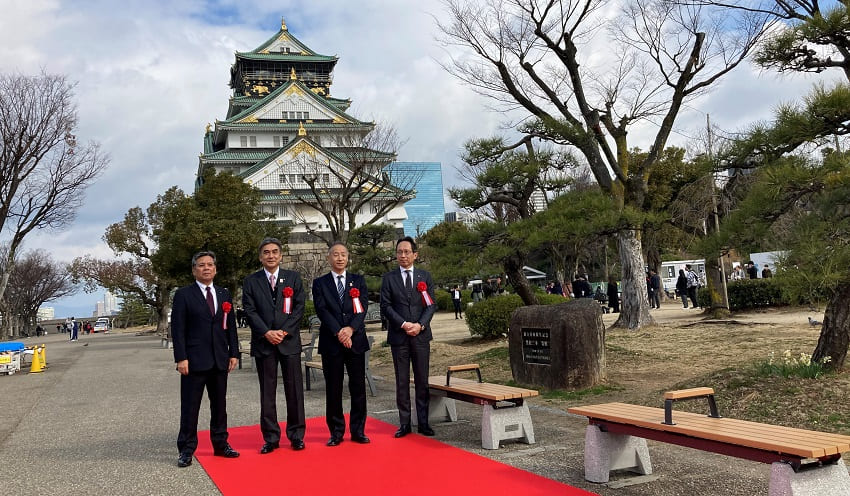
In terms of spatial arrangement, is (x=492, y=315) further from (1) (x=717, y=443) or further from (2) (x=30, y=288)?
(2) (x=30, y=288)

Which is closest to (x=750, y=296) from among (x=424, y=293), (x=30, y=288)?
(x=424, y=293)

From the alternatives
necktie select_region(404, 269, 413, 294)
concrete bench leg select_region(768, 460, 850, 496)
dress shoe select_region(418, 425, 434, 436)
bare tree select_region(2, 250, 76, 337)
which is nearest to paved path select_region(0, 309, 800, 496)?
dress shoe select_region(418, 425, 434, 436)

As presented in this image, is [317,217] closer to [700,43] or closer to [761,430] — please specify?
[700,43]

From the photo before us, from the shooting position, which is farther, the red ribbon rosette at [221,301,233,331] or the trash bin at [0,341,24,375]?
the trash bin at [0,341,24,375]

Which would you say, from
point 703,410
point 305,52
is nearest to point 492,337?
point 703,410

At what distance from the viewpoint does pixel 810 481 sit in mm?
3330

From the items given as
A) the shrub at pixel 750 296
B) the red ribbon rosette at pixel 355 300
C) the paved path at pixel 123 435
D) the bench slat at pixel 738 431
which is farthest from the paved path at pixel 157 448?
the shrub at pixel 750 296

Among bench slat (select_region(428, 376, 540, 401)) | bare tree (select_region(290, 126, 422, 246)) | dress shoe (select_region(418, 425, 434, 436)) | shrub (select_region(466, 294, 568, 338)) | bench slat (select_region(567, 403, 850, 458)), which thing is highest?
bare tree (select_region(290, 126, 422, 246))

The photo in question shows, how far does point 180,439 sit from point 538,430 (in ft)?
10.1

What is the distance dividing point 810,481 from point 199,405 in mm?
4420

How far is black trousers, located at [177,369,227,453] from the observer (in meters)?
5.53

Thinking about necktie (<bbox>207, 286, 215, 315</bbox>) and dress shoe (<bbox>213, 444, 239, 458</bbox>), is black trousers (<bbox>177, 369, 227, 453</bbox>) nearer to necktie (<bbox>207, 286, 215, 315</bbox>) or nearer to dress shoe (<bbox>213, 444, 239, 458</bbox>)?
dress shoe (<bbox>213, 444, 239, 458</bbox>)

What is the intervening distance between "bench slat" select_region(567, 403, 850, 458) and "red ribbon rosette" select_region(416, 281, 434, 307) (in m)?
2.00

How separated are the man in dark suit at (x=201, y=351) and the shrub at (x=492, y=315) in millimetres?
9333
